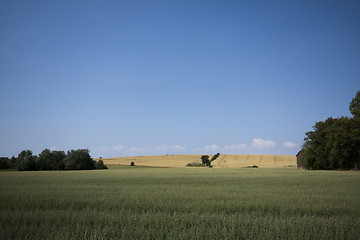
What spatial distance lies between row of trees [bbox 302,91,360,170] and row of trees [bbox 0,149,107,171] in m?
58.2

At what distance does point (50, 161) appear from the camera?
245ft

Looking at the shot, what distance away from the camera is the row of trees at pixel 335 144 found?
46.3 meters

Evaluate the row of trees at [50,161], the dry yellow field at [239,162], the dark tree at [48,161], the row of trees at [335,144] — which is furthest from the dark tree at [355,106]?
the dark tree at [48,161]

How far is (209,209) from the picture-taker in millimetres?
8898

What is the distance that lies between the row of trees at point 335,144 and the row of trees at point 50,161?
5825 cm

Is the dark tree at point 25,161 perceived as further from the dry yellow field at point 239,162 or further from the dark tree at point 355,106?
the dark tree at point 355,106

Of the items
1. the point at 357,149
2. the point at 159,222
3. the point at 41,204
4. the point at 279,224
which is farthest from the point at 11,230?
the point at 357,149

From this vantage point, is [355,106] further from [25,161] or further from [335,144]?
[25,161]

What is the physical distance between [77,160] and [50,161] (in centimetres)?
875

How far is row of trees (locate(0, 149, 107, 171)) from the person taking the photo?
2858 inches

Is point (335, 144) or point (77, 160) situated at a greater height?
point (335, 144)

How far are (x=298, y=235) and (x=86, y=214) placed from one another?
19.2ft

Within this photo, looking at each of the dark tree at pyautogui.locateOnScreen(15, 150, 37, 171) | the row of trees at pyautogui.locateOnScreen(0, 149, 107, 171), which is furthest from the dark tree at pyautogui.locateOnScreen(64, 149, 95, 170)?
the dark tree at pyautogui.locateOnScreen(15, 150, 37, 171)

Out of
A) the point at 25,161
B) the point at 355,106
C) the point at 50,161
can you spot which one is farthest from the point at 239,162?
the point at 25,161
